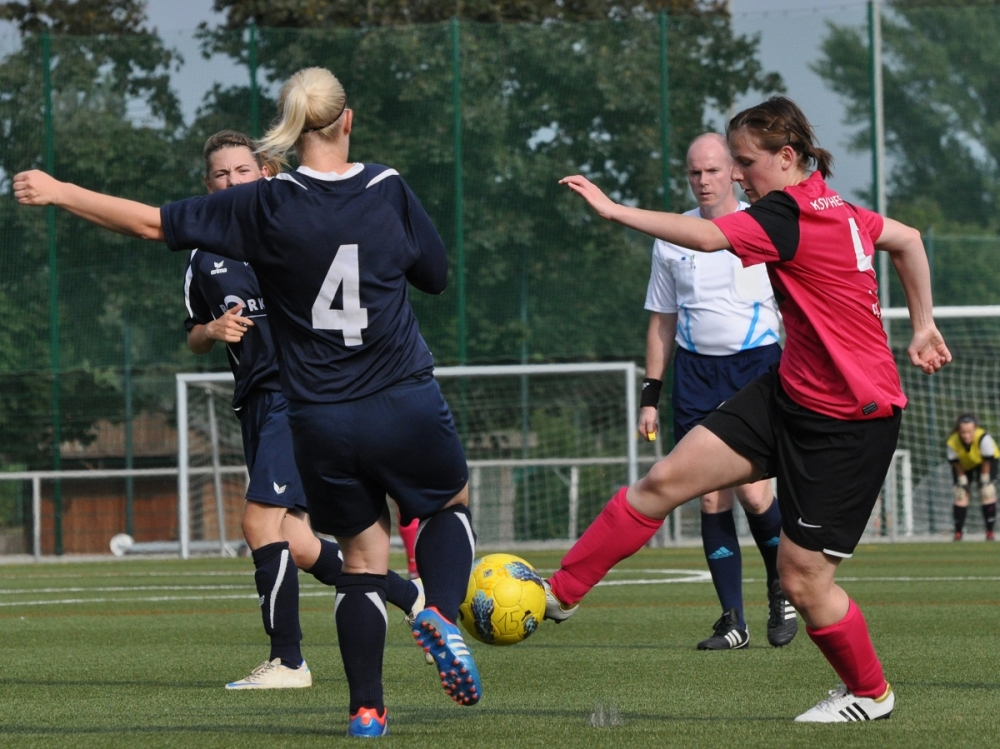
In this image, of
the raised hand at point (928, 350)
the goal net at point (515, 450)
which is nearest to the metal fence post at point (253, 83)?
the goal net at point (515, 450)

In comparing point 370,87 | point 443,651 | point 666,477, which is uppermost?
point 370,87

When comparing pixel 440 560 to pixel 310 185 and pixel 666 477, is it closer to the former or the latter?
pixel 666 477

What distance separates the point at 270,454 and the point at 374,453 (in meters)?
1.93

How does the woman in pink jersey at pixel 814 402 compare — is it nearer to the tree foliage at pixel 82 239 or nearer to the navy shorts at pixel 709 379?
the navy shorts at pixel 709 379

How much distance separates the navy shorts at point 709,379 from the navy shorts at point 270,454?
1951mm

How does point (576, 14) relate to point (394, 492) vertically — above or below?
above

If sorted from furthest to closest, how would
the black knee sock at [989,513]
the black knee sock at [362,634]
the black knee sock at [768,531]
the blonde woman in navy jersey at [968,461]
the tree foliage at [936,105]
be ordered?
the black knee sock at [989,513] < the blonde woman in navy jersey at [968,461] < the tree foliage at [936,105] < the black knee sock at [768,531] < the black knee sock at [362,634]

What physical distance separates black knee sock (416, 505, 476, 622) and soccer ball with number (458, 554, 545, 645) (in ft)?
0.80

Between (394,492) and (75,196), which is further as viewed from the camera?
(394,492)

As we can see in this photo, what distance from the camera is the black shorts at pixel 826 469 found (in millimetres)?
4555

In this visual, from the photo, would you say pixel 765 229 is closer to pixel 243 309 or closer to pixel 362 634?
pixel 362 634

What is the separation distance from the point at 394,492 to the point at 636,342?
15.2 metres

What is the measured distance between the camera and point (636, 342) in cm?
1941

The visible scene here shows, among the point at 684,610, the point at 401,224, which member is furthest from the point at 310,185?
the point at 684,610
